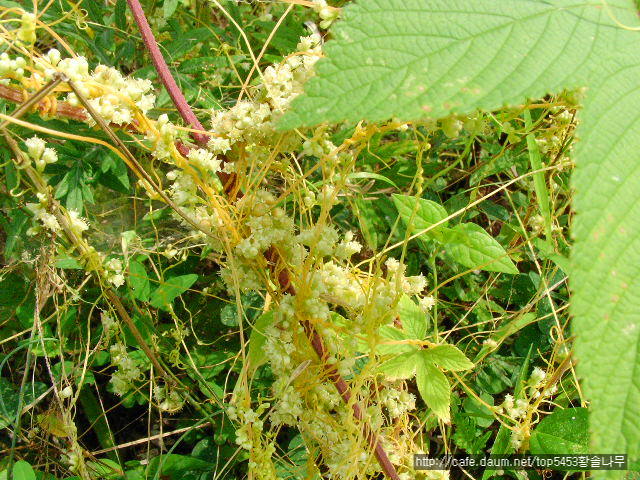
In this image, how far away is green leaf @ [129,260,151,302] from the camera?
143cm

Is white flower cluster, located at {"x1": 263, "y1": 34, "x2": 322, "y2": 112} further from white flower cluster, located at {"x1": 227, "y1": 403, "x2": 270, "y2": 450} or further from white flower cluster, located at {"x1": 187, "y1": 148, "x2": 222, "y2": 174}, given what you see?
white flower cluster, located at {"x1": 227, "y1": 403, "x2": 270, "y2": 450}

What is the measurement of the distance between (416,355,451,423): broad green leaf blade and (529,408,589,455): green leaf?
332 mm

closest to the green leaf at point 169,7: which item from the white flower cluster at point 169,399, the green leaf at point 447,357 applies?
the white flower cluster at point 169,399

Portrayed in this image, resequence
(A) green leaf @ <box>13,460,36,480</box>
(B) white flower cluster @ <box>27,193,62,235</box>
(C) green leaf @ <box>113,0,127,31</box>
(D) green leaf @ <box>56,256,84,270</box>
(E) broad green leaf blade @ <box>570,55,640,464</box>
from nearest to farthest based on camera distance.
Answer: (E) broad green leaf blade @ <box>570,55,640,464</box>
(B) white flower cluster @ <box>27,193,62,235</box>
(A) green leaf @ <box>13,460,36,480</box>
(D) green leaf @ <box>56,256,84,270</box>
(C) green leaf @ <box>113,0,127,31</box>

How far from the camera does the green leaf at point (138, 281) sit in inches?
56.4

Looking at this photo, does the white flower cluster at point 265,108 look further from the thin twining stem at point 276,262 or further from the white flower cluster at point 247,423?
the white flower cluster at point 247,423

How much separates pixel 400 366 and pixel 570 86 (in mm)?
685

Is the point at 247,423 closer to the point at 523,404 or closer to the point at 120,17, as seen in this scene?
the point at 523,404

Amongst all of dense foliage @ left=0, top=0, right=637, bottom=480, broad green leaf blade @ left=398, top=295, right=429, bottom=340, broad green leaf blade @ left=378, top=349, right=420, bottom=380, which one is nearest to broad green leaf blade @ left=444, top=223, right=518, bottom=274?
dense foliage @ left=0, top=0, right=637, bottom=480

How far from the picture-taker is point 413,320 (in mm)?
1250

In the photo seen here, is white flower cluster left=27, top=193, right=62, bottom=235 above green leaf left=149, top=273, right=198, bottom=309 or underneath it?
above

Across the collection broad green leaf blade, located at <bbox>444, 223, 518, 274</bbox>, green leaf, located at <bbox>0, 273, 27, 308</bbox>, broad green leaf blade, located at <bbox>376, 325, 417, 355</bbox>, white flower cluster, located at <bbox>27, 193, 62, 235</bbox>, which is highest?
white flower cluster, located at <bbox>27, 193, 62, 235</bbox>

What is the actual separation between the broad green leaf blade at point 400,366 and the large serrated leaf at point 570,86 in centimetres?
57

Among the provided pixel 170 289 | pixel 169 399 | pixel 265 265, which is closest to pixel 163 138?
pixel 265 265
